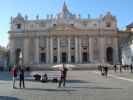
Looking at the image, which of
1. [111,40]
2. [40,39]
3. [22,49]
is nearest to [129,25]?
[111,40]

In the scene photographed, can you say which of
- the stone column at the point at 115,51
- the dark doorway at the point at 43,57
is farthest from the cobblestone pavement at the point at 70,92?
the dark doorway at the point at 43,57

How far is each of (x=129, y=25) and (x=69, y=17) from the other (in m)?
19.5

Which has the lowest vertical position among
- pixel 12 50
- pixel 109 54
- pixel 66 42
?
pixel 109 54

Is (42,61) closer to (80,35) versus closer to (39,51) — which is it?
(39,51)

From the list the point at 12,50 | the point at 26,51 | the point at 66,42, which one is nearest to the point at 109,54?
the point at 66,42

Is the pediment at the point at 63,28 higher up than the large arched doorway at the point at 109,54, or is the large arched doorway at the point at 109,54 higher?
the pediment at the point at 63,28

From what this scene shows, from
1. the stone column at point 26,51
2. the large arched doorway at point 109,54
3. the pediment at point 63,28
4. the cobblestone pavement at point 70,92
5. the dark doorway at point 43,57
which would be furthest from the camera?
the dark doorway at point 43,57

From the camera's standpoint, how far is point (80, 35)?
9294 cm

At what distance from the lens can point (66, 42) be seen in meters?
92.9

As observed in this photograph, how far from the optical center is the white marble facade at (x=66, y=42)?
9225cm

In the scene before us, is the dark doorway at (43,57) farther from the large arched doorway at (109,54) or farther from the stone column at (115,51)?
the stone column at (115,51)

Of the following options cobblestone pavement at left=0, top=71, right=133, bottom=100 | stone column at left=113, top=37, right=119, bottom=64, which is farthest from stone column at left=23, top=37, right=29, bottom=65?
cobblestone pavement at left=0, top=71, right=133, bottom=100

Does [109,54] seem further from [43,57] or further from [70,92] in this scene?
[70,92]

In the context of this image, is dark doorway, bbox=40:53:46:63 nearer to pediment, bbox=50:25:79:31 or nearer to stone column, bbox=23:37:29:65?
stone column, bbox=23:37:29:65
